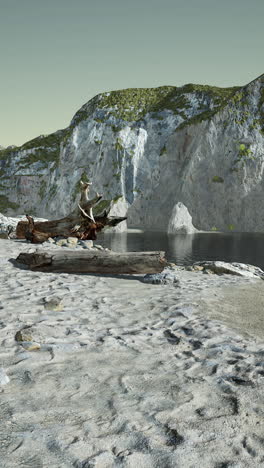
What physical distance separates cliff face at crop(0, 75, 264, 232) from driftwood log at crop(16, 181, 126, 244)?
45.1 metres

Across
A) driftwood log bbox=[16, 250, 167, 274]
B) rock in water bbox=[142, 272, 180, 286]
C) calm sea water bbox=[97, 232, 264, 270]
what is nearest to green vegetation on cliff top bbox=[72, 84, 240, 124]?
calm sea water bbox=[97, 232, 264, 270]

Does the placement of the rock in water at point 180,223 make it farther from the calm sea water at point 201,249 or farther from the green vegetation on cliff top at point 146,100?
the green vegetation on cliff top at point 146,100

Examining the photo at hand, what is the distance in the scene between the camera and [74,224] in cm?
2125

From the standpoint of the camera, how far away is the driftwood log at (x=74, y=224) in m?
20.4

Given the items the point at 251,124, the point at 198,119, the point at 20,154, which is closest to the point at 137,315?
the point at 251,124

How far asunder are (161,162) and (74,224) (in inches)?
2753

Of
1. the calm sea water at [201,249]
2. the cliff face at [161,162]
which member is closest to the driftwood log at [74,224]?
the calm sea water at [201,249]

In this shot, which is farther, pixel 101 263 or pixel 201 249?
pixel 201 249

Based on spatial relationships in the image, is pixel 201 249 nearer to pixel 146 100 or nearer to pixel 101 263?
pixel 101 263

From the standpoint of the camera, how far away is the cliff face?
7512 centimetres

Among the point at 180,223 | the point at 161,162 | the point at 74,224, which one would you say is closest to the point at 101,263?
the point at 74,224

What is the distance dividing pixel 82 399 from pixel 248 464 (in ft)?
6.65

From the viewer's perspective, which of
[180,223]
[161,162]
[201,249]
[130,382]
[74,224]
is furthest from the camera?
[161,162]

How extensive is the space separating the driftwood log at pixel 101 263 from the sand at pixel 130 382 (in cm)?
299
